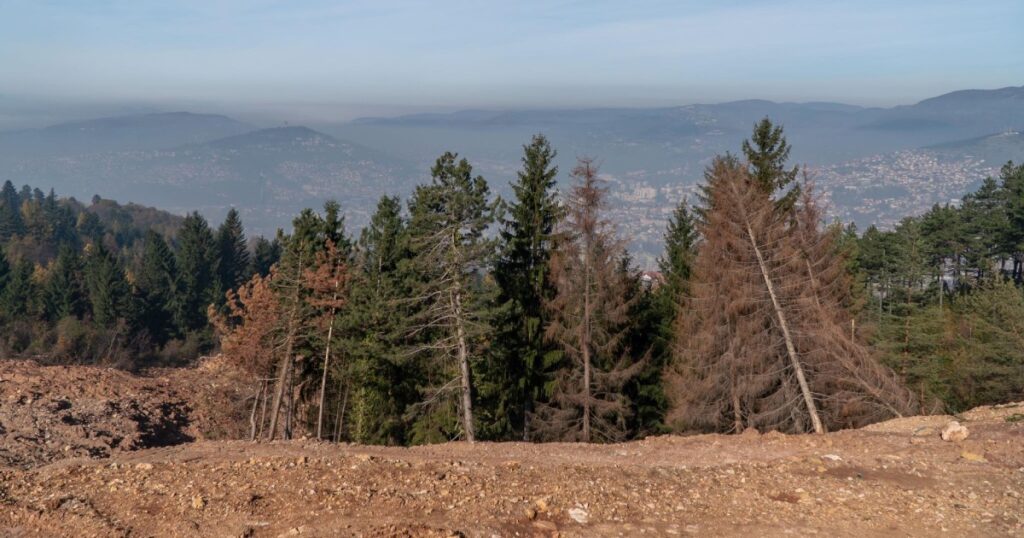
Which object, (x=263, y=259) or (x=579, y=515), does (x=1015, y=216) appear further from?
(x=263, y=259)

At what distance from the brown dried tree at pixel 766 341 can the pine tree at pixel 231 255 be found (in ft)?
229

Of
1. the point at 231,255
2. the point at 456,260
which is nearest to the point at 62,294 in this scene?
the point at 231,255

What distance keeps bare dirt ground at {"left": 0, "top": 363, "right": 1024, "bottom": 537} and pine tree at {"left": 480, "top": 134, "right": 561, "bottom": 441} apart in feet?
33.1

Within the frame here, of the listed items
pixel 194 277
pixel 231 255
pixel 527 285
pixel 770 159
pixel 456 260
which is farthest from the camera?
pixel 231 255

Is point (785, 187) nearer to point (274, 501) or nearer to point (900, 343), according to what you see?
point (900, 343)

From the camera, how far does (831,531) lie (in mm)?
9391

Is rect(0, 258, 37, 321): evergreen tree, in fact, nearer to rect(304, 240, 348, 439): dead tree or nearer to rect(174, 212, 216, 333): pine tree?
rect(174, 212, 216, 333): pine tree

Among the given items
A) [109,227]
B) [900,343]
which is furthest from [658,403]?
[109,227]

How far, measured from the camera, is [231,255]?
8444 centimetres

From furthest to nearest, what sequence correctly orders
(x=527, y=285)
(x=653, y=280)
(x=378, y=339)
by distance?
(x=653, y=280) < (x=378, y=339) < (x=527, y=285)

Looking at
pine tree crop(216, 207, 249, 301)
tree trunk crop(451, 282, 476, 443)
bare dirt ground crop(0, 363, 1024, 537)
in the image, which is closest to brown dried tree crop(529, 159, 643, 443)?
tree trunk crop(451, 282, 476, 443)

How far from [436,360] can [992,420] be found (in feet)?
46.0

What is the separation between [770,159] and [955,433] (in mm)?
14701

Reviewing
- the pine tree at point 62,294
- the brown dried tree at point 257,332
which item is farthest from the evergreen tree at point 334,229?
the pine tree at point 62,294
